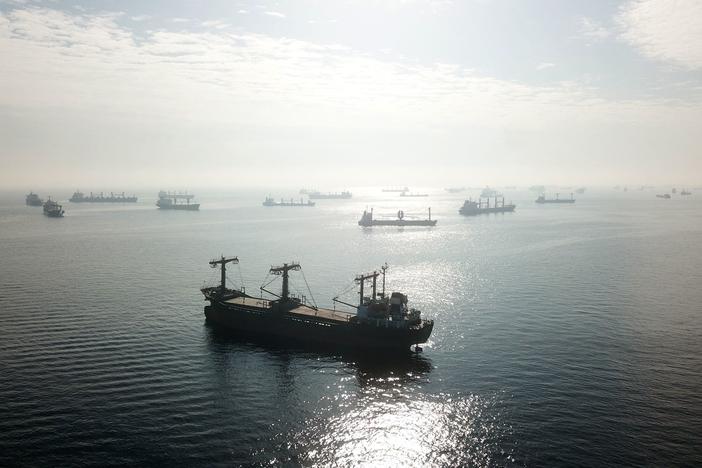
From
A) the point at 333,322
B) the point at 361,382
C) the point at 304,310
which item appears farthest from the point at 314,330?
the point at 361,382

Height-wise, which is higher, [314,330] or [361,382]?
[314,330]

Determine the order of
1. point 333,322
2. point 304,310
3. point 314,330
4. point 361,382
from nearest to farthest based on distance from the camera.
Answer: point 361,382 → point 333,322 → point 314,330 → point 304,310

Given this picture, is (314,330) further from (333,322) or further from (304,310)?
(304,310)

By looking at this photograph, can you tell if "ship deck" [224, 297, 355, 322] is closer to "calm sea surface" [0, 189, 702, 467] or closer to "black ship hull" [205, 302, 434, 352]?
"black ship hull" [205, 302, 434, 352]

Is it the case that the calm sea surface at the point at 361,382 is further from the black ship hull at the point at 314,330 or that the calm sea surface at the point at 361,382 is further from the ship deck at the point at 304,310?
the ship deck at the point at 304,310

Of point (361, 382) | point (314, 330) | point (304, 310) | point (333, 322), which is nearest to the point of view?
point (361, 382)

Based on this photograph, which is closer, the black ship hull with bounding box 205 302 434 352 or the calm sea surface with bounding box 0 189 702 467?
the calm sea surface with bounding box 0 189 702 467

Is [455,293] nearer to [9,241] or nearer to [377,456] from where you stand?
[377,456]

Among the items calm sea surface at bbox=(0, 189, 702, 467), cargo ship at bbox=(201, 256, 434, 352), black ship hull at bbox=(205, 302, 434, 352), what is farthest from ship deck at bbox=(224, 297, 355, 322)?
calm sea surface at bbox=(0, 189, 702, 467)

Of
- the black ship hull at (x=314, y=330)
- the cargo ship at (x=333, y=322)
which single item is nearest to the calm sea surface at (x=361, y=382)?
the black ship hull at (x=314, y=330)
